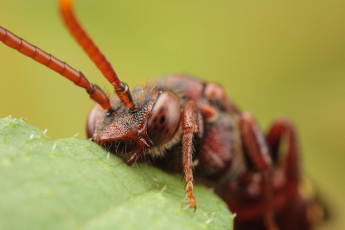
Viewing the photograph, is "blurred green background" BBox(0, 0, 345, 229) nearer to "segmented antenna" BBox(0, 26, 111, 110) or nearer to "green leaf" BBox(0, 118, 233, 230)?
"segmented antenna" BBox(0, 26, 111, 110)

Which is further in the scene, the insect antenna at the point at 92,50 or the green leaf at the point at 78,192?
the insect antenna at the point at 92,50

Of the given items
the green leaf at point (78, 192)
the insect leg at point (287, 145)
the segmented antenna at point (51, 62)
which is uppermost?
the segmented antenna at point (51, 62)

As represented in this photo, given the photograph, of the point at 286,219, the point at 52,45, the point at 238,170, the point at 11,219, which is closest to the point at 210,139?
the point at 238,170

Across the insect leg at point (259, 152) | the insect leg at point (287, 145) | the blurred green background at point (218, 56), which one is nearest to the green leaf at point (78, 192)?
the insect leg at point (259, 152)

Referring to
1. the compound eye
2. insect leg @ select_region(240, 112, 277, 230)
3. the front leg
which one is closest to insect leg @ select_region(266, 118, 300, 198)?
insect leg @ select_region(240, 112, 277, 230)

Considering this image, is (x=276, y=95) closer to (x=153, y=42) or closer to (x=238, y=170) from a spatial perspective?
(x=153, y=42)

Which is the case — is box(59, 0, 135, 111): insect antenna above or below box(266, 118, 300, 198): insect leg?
above

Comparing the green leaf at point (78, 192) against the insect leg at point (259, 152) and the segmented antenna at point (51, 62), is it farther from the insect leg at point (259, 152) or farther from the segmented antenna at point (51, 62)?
the insect leg at point (259, 152)
